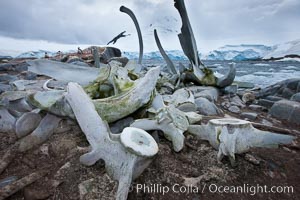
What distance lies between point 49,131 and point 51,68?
904 mm

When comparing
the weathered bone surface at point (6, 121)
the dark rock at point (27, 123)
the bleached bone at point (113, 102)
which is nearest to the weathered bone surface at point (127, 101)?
the bleached bone at point (113, 102)

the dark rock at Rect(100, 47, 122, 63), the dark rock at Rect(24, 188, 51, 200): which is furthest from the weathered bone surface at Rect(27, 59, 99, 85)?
the dark rock at Rect(100, 47, 122, 63)

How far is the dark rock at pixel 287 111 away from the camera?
3137 mm

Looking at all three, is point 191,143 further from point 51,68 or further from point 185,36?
point 185,36

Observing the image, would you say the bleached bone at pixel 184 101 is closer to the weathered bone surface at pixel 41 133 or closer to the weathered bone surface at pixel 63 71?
the weathered bone surface at pixel 63 71

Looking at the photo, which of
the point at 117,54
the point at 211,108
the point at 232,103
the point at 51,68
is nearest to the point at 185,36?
the point at 232,103

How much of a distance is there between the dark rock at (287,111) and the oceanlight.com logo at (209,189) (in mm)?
1787

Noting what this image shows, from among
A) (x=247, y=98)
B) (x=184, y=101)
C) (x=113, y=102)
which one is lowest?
(x=247, y=98)

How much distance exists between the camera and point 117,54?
14984 millimetres

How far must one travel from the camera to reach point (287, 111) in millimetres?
3266

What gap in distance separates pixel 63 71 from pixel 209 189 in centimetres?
197

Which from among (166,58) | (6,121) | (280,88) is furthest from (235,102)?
(6,121)

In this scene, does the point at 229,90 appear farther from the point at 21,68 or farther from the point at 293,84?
the point at 21,68

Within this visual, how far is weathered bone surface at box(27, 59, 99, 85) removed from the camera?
103 inches
